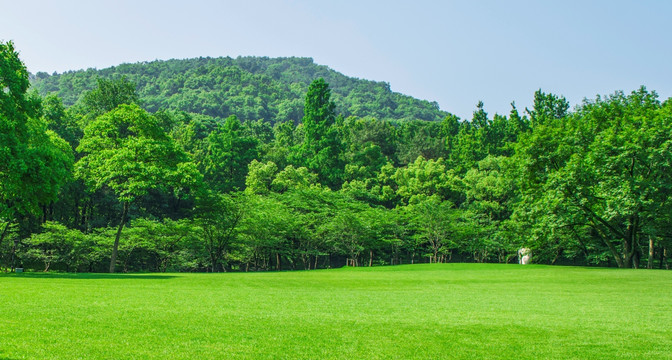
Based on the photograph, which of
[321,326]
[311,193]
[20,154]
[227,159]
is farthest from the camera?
[227,159]

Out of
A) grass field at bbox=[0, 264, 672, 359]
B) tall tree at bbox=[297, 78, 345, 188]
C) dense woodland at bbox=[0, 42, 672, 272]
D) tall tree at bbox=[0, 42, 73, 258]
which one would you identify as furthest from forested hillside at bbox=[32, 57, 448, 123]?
grass field at bbox=[0, 264, 672, 359]

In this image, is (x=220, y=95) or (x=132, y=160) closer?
(x=132, y=160)

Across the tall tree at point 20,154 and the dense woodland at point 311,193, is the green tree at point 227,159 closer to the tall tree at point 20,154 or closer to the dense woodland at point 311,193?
the dense woodland at point 311,193

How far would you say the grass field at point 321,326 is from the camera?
24.2 feet

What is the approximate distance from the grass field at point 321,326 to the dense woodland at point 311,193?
36.6 feet

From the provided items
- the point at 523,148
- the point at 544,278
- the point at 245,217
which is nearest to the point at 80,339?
the point at 544,278

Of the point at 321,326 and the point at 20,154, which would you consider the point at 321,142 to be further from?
the point at 321,326

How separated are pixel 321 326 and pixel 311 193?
34.4 metres

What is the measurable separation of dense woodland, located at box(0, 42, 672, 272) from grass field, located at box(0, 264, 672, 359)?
11.2 metres

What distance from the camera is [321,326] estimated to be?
934 cm

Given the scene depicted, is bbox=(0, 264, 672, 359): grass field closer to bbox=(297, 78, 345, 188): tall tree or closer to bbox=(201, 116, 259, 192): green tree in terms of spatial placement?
bbox=(201, 116, 259, 192): green tree

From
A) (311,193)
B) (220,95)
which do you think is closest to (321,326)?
(311,193)

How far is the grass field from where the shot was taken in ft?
24.2

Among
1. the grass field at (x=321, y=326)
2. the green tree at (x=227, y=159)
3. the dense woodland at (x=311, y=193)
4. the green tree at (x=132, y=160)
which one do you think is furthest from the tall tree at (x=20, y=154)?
the green tree at (x=227, y=159)
